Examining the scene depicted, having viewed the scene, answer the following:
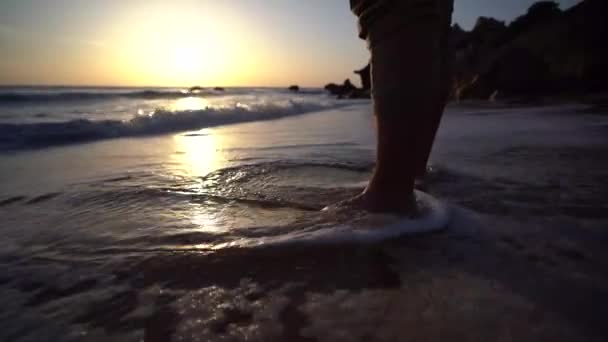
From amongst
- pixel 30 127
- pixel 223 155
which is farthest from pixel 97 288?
pixel 30 127

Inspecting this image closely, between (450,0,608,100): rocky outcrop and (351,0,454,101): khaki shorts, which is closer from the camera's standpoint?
(351,0,454,101): khaki shorts

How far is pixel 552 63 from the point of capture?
15.0 meters

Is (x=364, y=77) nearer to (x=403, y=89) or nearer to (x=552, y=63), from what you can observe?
(x=552, y=63)

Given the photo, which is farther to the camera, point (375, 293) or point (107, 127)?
point (107, 127)

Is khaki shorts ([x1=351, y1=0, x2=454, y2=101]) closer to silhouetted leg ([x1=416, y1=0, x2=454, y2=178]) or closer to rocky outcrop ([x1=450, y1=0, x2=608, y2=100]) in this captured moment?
silhouetted leg ([x1=416, y1=0, x2=454, y2=178])

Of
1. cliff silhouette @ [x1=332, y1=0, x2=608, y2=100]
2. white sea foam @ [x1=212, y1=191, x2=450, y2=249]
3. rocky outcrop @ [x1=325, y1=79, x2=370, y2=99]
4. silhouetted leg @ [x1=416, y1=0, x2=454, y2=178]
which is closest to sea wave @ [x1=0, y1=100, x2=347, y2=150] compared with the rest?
white sea foam @ [x1=212, y1=191, x2=450, y2=249]

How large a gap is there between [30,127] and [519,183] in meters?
6.08

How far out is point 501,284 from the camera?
1006 mm

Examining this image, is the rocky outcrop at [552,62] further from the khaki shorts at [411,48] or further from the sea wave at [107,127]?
the khaki shorts at [411,48]

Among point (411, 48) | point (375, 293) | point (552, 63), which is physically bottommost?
point (375, 293)

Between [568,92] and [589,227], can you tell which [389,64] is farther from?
[568,92]

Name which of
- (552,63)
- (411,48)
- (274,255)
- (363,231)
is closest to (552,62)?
(552,63)

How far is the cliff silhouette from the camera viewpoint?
1364cm

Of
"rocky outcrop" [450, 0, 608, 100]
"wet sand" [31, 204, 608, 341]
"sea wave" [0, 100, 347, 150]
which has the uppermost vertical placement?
"rocky outcrop" [450, 0, 608, 100]
